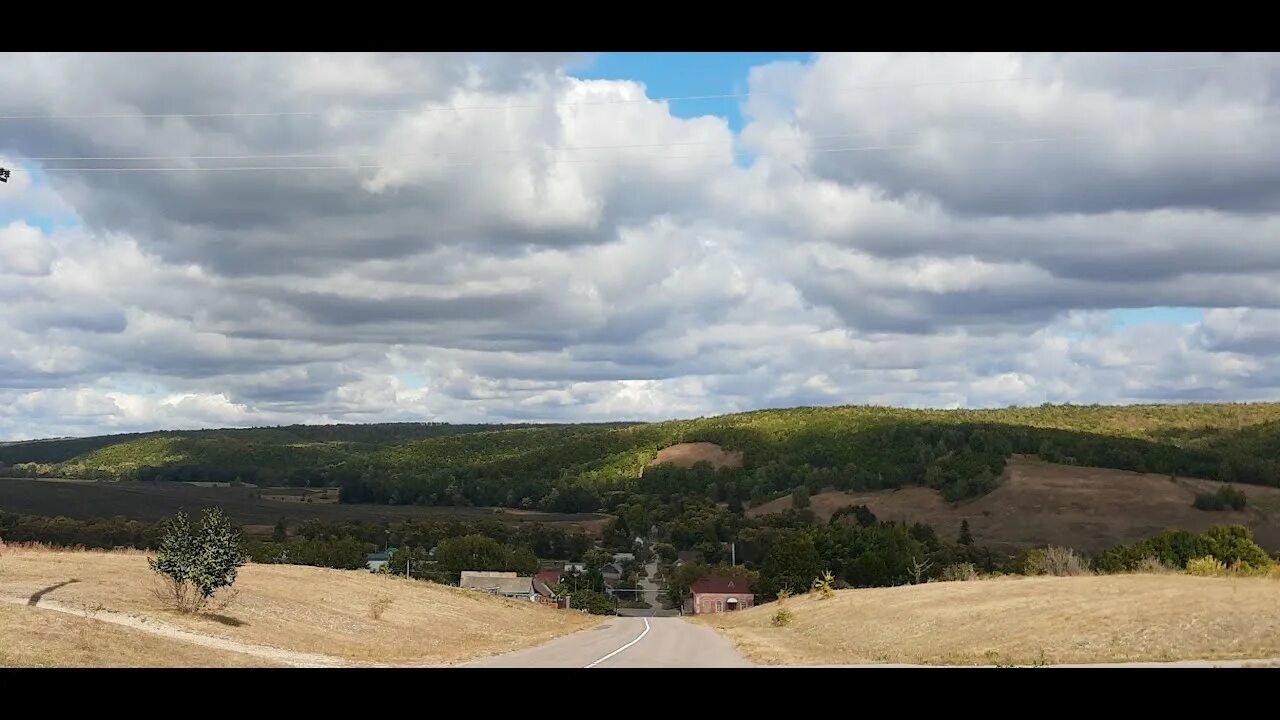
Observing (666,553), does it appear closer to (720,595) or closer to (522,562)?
(522,562)

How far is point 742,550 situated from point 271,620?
121843mm

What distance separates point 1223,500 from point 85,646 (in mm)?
154914

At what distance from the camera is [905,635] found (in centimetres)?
4328

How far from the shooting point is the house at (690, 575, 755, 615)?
11894 cm

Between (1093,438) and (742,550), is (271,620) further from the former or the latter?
(1093,438)

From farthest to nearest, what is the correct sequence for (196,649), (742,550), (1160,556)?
(742,550), (1160,556), (196,649)

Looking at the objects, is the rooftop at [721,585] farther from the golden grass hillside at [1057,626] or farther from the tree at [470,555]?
the golden grass hillside at [1057,626]

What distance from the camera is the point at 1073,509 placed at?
157000 millimetres

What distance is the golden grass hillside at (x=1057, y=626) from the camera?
3091cm

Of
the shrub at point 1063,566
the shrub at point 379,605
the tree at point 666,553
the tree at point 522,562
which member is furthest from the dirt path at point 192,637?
the tree at point 666,553
